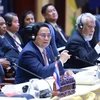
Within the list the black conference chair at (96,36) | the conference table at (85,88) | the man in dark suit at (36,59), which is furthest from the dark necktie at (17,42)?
the conference table at (85,88)

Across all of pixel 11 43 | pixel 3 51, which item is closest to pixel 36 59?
pixel 3 51

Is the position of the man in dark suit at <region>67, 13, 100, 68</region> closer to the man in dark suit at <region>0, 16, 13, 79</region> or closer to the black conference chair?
the black conference chair

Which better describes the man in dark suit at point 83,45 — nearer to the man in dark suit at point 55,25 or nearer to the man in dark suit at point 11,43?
the man in dark suit at point 11,43

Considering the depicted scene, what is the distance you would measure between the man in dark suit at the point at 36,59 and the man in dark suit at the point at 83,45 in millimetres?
810

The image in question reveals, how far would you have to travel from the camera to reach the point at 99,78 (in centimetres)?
447

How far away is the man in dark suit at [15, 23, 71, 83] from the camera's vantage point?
4562mm

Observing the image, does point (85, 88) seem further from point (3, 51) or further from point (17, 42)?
point (17, 42)

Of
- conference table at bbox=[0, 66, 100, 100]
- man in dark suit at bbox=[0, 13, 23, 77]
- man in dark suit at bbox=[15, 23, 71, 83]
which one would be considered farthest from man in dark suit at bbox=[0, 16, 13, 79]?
conference table at bbox=[0, 66, 100, 100]

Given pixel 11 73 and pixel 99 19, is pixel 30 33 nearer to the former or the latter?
pixel 11 73

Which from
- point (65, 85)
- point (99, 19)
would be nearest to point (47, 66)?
point (65, 85)

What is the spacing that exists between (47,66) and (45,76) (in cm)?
10

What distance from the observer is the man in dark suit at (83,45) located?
555cm

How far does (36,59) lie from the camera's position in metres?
4.61

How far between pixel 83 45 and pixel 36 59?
4.14 feet
